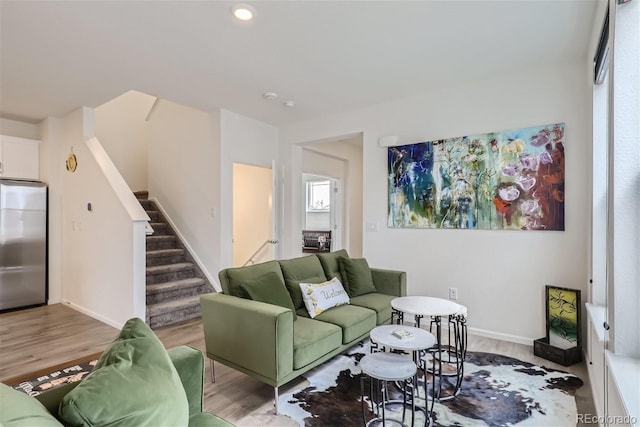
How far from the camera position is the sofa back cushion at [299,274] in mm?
2797

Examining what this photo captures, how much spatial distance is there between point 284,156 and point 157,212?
7.19 ft

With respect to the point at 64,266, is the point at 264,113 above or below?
above

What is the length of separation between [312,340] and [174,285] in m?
2.59

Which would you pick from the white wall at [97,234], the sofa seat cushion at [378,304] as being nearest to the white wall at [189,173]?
the white wall at [97,234]

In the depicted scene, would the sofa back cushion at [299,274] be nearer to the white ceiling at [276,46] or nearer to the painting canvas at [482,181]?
the painting canvas at [482,181]

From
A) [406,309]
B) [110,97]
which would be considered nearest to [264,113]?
[110,97]

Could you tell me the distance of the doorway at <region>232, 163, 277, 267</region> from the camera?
19.4 feet

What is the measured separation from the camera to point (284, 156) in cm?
510

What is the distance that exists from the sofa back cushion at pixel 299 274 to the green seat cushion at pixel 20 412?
2.01 meters

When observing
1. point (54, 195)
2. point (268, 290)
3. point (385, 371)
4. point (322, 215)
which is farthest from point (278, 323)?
point (322, 215)

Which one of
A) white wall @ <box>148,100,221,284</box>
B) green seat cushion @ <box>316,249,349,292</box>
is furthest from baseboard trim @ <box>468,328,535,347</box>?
white wall @ <box>148,100,221,284</box>

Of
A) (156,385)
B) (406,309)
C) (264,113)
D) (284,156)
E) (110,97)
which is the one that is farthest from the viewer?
(284,156)

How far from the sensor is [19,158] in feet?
14.6

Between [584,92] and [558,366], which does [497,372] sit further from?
[584,92]
